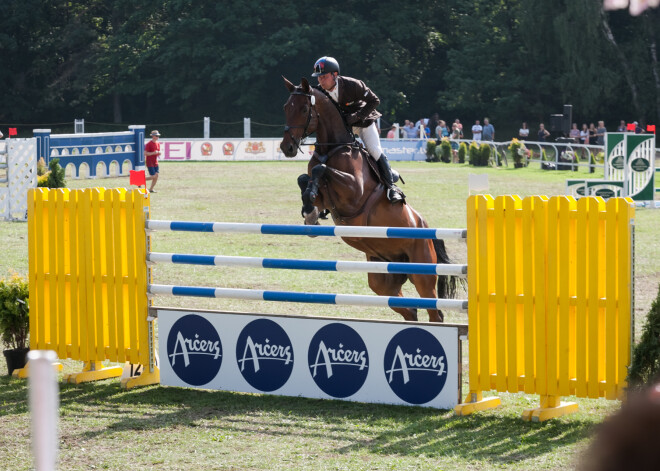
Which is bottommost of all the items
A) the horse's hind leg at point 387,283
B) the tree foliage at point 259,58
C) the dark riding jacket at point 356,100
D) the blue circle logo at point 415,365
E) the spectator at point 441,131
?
the blue circle logo at point 415,365

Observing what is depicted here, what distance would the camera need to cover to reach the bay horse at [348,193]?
7449 millimetres

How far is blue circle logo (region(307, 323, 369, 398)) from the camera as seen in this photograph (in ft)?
19.8

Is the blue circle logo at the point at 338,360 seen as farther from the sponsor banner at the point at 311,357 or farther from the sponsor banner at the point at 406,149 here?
the sponsor banner at the point at 406,149

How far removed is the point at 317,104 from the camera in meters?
7.75

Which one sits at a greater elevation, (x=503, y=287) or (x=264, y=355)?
(x=503, y=287)

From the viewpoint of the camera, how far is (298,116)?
7.59 metres

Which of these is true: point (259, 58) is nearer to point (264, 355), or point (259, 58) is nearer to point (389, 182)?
point (389, 182)

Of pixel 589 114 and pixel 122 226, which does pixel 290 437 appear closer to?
pixel 122 226

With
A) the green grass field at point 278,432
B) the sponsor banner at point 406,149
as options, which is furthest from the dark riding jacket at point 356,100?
the sponsor banner at point 406,149

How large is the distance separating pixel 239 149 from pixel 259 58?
1889cm

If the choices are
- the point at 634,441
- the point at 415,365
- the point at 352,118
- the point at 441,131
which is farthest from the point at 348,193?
the point at 441,131

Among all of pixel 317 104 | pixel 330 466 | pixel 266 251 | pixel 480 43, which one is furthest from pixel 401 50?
pixel 330 466

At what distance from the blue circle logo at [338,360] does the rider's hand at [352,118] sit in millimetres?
2260

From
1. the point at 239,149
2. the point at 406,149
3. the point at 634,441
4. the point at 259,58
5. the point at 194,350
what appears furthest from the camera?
the point at 259,58
